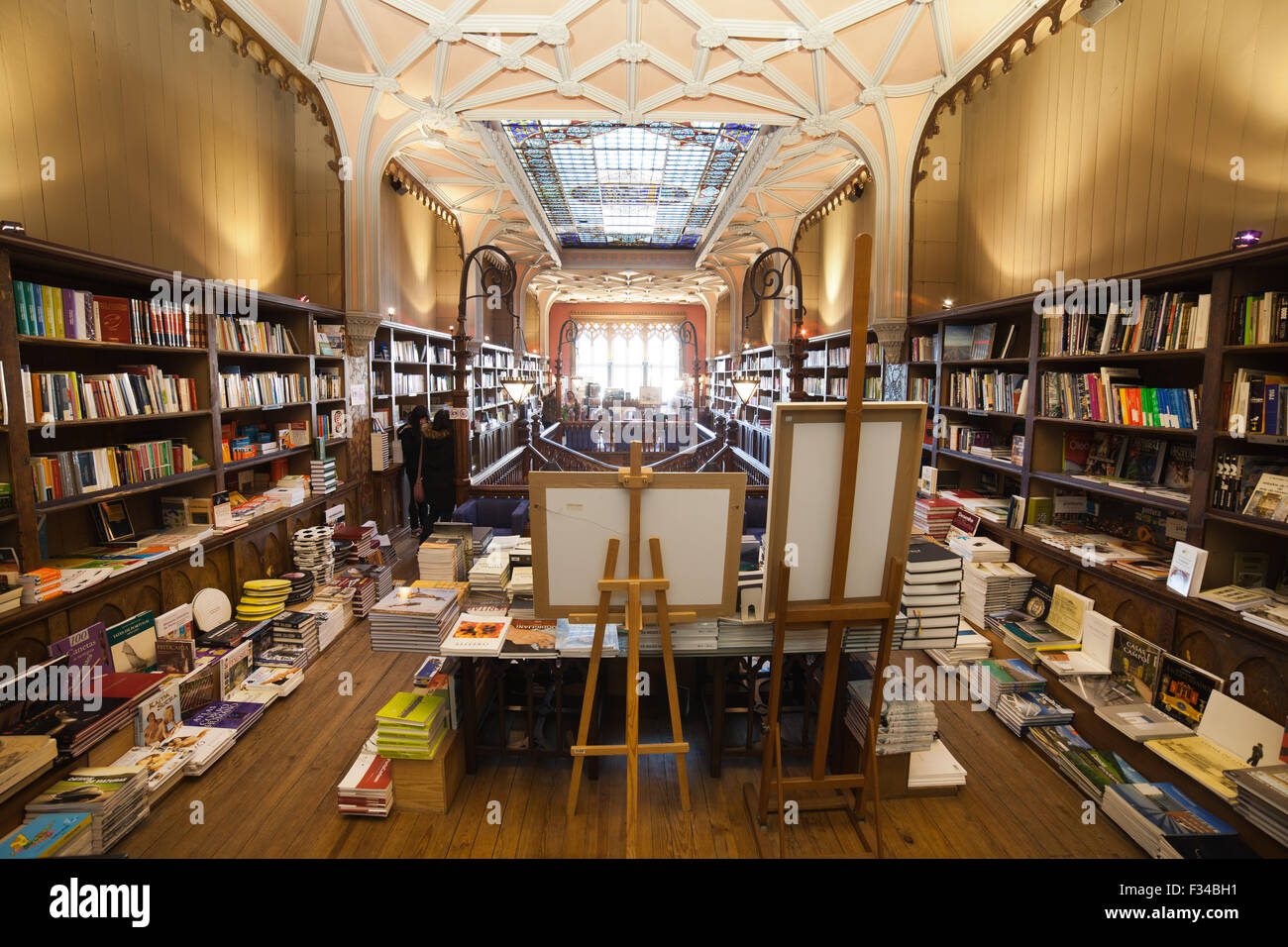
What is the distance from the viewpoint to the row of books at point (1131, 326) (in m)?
3.09

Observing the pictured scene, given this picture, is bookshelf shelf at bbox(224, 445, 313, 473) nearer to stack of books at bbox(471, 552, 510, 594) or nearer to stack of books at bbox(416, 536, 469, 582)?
stack of books at bbox(416, 536, 469, 582)

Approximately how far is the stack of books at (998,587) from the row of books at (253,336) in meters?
5.58

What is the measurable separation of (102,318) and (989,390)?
606 cm

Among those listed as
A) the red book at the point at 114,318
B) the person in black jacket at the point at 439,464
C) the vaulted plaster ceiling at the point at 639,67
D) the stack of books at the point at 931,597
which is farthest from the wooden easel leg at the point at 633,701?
the vaulted plaster ceiling at the point at 639,67

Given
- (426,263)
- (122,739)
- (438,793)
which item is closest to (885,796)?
(438,793)

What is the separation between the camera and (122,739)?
280 centimetres

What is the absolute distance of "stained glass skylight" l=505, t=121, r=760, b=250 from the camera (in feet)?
23.1

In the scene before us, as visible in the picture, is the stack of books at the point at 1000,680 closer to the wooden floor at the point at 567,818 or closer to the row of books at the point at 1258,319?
the wooden floor at the point at 567,818

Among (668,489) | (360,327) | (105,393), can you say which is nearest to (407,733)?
(668,489)

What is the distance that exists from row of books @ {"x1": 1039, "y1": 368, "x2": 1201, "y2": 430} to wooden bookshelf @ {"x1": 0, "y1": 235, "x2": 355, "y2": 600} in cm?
572

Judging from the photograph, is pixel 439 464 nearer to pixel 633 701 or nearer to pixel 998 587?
pixel 633 701

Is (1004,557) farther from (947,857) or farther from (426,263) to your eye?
(426,263)

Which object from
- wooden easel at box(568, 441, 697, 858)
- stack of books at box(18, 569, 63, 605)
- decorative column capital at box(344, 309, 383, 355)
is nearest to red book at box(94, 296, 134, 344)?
stack of books at box(18, 569, 63, 605)

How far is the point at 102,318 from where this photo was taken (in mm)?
3312
